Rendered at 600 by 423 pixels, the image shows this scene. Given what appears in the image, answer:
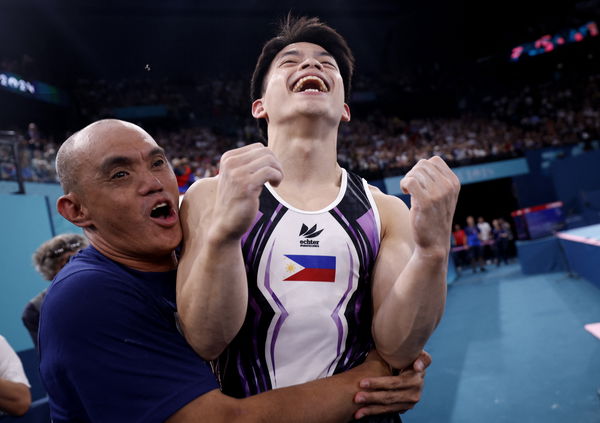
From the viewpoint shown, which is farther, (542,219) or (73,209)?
(542,219)

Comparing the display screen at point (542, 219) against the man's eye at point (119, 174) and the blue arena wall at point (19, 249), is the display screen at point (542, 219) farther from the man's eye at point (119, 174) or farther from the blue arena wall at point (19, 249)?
the man's eye at point (119, 174)

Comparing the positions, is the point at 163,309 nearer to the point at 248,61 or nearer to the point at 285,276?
the point at 285,276

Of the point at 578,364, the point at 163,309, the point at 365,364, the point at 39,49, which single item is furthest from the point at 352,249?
the point at 39,49

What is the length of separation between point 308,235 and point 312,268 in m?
0.11

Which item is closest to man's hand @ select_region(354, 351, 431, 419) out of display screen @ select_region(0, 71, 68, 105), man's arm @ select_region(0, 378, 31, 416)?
man's arm @ select_region(0, 378, 31, 416)

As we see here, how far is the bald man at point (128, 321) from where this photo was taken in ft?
4.12

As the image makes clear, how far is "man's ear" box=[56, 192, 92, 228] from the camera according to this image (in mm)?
1502

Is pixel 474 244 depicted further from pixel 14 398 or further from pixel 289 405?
pixel 289 405

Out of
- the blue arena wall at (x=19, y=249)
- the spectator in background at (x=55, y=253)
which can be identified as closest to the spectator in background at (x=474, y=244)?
the blue arena wall at (x=19, y=249)

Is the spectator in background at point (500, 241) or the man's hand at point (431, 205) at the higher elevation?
the man's hand at point (431, 205)

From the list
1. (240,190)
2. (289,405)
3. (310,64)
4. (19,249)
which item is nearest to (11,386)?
(289,405)

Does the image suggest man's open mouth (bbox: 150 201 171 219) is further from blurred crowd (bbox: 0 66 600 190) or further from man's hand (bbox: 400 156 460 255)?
blurred crowd (bbox: 0 66 600 190)

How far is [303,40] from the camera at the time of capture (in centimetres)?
186

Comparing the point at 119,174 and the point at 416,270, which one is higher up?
the point at 119,174
